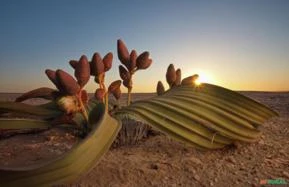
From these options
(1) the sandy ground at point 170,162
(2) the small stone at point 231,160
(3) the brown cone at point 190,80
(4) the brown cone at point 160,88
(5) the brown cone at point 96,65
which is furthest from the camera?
(4) the brown cone at point 160,88

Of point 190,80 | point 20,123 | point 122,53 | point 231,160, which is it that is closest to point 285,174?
point 231,160

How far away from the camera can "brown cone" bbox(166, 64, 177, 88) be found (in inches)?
89.6

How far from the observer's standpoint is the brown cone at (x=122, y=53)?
6.90 feet

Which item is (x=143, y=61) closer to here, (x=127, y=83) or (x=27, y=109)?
(x=127, y=83)

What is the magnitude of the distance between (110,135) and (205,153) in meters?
0.73

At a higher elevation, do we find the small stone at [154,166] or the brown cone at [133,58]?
the brown cone at [133,58]

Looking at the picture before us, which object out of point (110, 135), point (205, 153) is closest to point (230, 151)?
point (205, 153)

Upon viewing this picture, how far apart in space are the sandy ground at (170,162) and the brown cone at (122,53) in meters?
0.56

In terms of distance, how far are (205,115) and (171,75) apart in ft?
1.90

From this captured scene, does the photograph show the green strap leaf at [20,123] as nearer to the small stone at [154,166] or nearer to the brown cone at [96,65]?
the brown cone at [96,65]

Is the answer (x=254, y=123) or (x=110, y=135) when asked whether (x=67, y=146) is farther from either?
(x=254, y=123)

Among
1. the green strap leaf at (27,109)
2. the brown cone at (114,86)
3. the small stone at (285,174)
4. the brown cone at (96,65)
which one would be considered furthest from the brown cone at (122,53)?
the small stone at (285,174)

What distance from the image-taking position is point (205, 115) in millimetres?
1805

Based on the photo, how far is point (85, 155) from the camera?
112 centimetres
